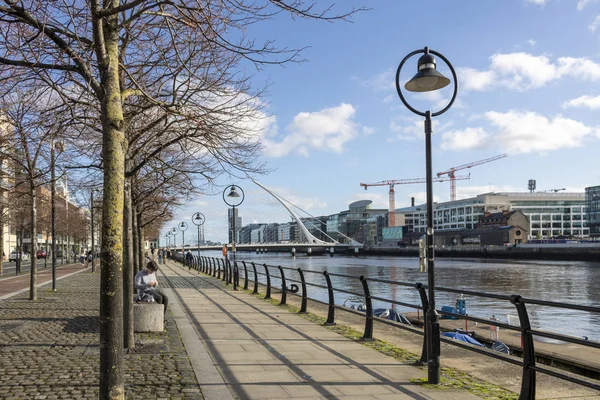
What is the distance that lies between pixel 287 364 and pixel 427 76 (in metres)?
4.06

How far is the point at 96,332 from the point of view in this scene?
982cm

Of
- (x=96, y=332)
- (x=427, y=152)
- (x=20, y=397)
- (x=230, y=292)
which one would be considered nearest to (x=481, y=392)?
(x=427, y=152)

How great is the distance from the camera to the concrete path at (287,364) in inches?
231

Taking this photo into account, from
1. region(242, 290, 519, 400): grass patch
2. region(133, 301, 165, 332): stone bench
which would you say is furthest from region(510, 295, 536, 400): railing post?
region(133, 301, 165, 332): stone bench

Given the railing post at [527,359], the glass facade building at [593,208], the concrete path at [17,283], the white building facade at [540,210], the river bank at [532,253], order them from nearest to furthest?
the railing post at [527,359]
the concrete path at [17,283]
the river bank at [532,253]
the glass facade building at [593,208]
the white building facade at [540,210]

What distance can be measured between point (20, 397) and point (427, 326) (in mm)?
4569

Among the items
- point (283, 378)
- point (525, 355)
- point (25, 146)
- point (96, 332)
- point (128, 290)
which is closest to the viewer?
point (525, 355)

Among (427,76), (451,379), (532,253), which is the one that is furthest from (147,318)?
(532,253)

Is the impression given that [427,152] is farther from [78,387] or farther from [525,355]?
[78,387]

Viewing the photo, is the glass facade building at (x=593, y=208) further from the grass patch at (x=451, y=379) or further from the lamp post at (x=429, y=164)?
the lamp post at (x=429, y=164)

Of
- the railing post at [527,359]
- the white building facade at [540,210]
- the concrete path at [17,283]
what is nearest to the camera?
the railing post at [527,359]

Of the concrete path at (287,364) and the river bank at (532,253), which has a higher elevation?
the concrete path at (287,364)

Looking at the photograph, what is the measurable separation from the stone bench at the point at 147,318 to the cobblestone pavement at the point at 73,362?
206 mm

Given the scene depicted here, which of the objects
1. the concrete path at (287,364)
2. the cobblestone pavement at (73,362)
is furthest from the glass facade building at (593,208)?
the cobblestone pavement at (73,362)
